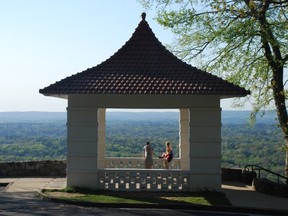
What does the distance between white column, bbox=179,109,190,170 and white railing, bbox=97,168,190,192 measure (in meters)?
3.24

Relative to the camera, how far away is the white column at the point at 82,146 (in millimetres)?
17234

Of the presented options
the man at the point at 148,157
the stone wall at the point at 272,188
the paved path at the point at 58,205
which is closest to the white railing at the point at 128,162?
the man at the point at 148,157

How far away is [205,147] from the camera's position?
17328 mm

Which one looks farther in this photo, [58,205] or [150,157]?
[150,157]

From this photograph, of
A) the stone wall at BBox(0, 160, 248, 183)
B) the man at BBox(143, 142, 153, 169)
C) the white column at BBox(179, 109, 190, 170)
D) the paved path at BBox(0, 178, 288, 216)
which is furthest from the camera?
the stone wall at BBox(0, 160, 248, 183)

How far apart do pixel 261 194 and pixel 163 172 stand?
135 inches

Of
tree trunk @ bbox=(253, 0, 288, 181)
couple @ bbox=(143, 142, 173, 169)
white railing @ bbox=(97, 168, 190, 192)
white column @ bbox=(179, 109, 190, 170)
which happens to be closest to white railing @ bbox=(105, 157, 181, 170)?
couple @ bbox=(143, 142, 173, 169)

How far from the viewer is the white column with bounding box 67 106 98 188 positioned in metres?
17.2

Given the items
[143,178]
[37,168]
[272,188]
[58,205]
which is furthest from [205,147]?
[37,168]

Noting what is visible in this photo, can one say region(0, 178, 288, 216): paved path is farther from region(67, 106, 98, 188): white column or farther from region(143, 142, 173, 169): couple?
region(143, 142, 173, 169): couple

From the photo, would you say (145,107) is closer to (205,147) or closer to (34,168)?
(205,147)

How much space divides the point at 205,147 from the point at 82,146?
4.12 metres

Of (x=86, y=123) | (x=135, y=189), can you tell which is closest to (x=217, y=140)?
(x=135, y=189)

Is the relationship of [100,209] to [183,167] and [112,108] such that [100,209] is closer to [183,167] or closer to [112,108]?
[112,108]
